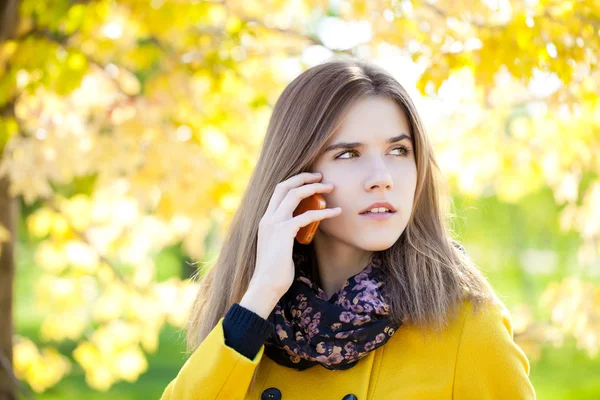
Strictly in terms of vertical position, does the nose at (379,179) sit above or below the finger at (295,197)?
above

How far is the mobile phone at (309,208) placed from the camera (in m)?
2.06

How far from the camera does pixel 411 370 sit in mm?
1975

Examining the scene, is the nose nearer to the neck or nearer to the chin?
the chin

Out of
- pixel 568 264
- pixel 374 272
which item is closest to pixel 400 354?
pixel 374 272

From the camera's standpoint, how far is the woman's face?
2.04m

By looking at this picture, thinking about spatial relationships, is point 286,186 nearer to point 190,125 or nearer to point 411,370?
point 411,370

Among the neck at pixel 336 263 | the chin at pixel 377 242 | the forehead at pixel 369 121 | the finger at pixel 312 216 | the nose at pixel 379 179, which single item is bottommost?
the neck at pixel 336 263

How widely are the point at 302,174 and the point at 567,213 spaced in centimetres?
273

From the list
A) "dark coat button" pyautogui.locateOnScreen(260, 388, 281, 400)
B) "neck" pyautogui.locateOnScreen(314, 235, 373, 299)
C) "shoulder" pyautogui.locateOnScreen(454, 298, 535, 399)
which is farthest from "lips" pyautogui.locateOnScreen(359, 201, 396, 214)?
"dark coat button" pyautogui.locateOnScreen(260, 388, 281, 400)

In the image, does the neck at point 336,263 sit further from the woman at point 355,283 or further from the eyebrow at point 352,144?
the eyebrow at point 352,144

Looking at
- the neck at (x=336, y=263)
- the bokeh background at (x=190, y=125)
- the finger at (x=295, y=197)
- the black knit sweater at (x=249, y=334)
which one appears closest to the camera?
the black knit sweater at (x=249, y=334)

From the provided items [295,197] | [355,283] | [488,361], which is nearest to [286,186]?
[295,197]

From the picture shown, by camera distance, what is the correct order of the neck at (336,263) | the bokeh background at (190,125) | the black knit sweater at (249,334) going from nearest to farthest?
1. the black knit sweater at (249,334)
2. the neck at (336,263)
3. the bokeh background at (190,125)

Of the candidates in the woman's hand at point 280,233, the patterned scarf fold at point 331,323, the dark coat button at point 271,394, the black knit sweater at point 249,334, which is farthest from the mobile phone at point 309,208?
the dark coat button at point 271,394
